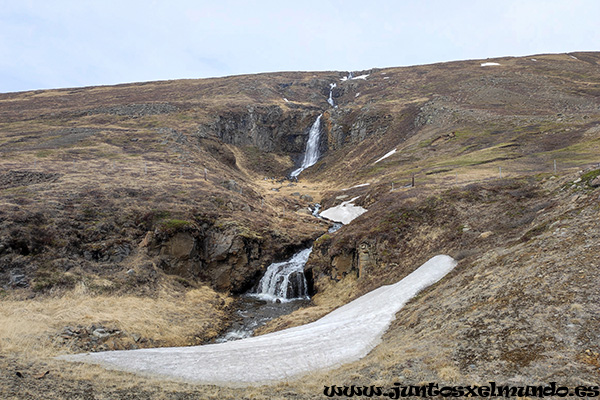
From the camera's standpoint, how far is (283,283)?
1057 inches

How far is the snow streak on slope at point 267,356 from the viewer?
10.5 meters

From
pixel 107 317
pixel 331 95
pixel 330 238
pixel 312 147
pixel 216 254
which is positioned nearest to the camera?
pixel 107 317

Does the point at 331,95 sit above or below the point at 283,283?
above

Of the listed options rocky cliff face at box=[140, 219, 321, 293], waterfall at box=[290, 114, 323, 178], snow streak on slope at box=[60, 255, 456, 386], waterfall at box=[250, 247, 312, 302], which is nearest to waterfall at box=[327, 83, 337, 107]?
waterfall at box=[290, 114, 323, 178]

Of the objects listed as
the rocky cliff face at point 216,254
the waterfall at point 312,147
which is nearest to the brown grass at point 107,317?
the rocky cliff face at point 216,254

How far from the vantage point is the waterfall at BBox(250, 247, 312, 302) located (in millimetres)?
26344

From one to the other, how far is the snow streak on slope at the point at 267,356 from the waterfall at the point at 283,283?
11.4 metres

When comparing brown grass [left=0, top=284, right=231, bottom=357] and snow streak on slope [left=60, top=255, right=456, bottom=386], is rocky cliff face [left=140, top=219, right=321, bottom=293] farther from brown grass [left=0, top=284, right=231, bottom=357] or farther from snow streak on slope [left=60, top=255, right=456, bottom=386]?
snow streak on slope [left=60, top=255, right=456, bottom=386]

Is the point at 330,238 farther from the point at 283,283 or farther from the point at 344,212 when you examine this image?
the point at 344,212

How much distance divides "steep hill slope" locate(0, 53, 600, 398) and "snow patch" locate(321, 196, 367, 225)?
189 cm

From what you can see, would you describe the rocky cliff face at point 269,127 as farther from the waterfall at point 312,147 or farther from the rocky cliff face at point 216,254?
the rocky cliff face at point 216,254

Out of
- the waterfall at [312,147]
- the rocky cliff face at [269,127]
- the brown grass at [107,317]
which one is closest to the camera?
the brown grass at [107,317]

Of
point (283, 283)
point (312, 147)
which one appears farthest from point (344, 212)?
point (312, 147)

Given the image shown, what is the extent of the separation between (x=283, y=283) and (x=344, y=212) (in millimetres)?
14857
